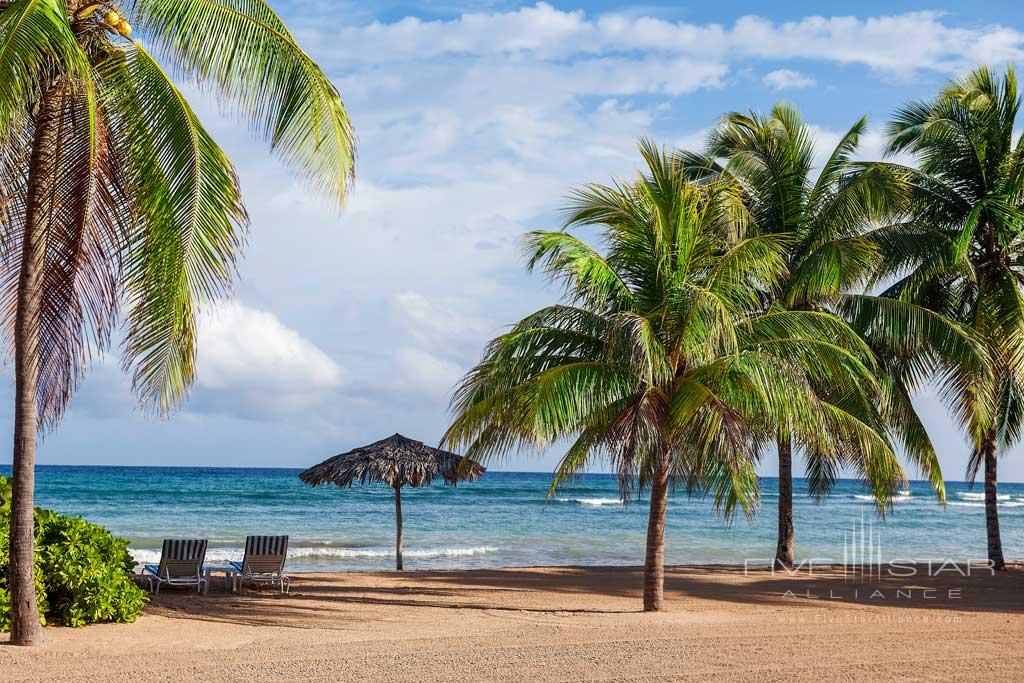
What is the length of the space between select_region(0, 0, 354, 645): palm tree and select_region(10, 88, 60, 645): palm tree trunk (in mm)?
10

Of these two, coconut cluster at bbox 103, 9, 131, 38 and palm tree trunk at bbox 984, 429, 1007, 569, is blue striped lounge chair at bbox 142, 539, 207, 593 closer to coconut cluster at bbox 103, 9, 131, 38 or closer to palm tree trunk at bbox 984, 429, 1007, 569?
coconut cluster at bbox 103, 9, 131, 38

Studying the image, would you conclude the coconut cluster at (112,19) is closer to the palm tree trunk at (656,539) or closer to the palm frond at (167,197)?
the palm frond at (167,197)

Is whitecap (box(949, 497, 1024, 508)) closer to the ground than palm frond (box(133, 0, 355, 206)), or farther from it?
closer to the ground

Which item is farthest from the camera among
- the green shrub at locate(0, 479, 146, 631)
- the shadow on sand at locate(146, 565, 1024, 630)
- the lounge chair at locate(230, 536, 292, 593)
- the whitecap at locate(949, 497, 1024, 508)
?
the whitecap at locate(949, 497, 1024, 508)

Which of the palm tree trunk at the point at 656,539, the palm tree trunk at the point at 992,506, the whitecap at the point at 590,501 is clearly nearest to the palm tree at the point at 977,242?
the palm tree trunk at the point at 992,506

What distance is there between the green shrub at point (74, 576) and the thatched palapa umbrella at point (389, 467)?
514cm

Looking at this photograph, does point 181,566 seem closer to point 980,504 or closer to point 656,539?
point 656,539

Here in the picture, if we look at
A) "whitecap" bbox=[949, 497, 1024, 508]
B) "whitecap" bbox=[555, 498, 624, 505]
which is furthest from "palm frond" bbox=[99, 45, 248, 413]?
"whitecap" bbox=[949, 497, 1024, 508]

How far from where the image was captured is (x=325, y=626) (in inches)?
357

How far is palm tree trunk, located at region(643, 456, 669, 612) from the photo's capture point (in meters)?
9.84

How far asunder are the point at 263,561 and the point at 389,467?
2.54 m

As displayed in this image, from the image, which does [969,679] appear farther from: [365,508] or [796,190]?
[365,508]

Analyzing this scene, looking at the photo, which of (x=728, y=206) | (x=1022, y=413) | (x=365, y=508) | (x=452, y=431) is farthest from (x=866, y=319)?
(x=365, y=508)

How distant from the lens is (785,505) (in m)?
14.4
